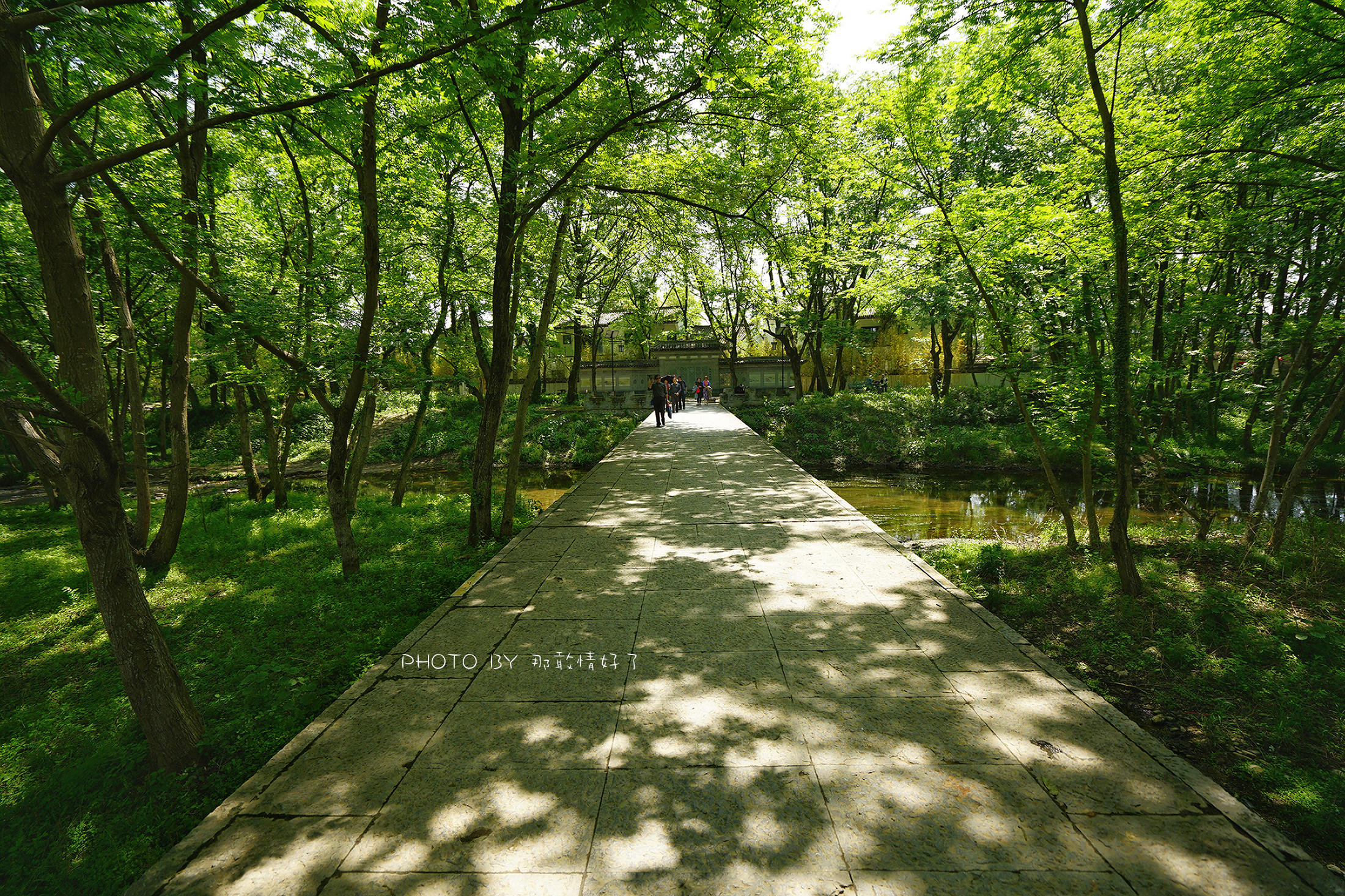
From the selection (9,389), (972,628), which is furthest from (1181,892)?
(9,389)

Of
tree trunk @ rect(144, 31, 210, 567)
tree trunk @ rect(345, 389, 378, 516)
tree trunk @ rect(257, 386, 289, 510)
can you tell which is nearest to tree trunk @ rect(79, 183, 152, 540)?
tree trunk @ rect(144, 31, 210, 567)

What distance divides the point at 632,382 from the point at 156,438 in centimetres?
2381

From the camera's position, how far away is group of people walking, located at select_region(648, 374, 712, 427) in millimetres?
19312

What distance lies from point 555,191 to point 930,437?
602 inches

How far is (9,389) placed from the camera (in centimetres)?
244

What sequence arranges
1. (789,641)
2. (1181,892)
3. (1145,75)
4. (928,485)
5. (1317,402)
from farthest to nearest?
1. (928,485)
2. (1145,75)
3. (1317,402)
4. (789,641)
5. (1181,892)

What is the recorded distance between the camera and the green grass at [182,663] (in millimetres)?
2516

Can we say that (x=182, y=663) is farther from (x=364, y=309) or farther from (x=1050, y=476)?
(x=1050, y=476)

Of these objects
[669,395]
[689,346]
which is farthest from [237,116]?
[689,346]

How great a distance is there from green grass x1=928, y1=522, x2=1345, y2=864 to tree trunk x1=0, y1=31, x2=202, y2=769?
5521 mm

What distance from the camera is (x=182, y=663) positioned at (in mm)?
3994

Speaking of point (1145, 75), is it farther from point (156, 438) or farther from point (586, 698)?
point (156, 438)

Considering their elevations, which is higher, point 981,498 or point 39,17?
point 39,17

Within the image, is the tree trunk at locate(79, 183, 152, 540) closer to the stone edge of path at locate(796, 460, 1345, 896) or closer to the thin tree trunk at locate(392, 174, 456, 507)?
the thin tree trunk at locate(392, 174, 456, 507)
